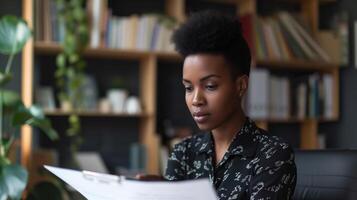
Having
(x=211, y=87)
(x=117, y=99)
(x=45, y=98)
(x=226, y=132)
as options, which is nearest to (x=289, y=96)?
(x=117, y=99)

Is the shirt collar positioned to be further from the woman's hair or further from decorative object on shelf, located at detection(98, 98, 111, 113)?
decorative object on shelf, located at detection(98, 98, 111, 113)

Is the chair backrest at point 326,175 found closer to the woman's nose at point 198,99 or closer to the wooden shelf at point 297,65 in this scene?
the woman's nose at point 198,99

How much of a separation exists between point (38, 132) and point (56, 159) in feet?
0.65

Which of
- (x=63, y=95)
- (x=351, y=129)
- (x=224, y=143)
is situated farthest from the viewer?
(x=351, y=129)

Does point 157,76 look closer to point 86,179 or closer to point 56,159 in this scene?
point 56,159

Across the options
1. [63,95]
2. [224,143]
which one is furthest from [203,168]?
[63,95]

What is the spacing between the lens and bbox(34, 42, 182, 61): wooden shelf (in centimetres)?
269

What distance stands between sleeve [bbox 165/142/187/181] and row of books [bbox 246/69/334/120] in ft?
5.78

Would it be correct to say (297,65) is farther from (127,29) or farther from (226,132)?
(226,132)

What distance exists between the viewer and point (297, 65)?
10.9 ft

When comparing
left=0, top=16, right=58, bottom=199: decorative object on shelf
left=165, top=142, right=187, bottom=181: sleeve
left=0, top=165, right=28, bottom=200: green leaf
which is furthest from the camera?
left=0, top=16, right=58, bottom=199: decorative object on shelf

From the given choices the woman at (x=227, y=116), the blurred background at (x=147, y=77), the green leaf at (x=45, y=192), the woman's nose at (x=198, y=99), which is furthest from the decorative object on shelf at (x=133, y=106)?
the woman's nose at (x=198, y=99)

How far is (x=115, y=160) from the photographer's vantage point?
302cm

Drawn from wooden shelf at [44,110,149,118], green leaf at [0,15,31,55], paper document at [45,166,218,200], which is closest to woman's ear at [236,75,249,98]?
paper document at [45,166,218,200]
